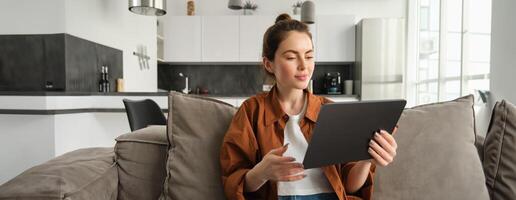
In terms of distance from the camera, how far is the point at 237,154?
3.44 feet

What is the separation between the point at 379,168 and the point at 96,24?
275 centimetres

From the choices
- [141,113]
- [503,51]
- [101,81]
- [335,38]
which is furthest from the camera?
[335,38]

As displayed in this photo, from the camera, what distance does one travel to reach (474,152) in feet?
3.91

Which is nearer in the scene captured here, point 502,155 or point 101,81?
point 502,155

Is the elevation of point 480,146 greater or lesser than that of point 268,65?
lesser

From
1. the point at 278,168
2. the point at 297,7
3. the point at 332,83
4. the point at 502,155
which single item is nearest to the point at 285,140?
the point at 278,168

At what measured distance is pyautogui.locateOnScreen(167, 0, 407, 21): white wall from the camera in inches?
196

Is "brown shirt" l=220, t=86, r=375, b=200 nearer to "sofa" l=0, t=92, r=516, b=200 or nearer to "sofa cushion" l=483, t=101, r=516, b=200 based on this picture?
"sofa" l=0, t=92, r=516, b=200

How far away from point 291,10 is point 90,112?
3.14m

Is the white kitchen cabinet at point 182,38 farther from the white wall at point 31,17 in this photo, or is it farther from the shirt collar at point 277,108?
the shirt collar at point 277,108

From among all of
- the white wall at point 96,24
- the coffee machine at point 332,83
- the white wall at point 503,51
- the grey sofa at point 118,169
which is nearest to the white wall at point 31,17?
the white wall at point 96,24

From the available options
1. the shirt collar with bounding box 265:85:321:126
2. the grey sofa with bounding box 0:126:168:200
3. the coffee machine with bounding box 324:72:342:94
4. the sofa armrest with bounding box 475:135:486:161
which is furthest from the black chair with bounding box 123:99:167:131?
the coffee machine with bounding box 324:72:342:94

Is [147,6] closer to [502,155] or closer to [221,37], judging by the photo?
[221,37]

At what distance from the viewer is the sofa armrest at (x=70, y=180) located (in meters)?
0.93
